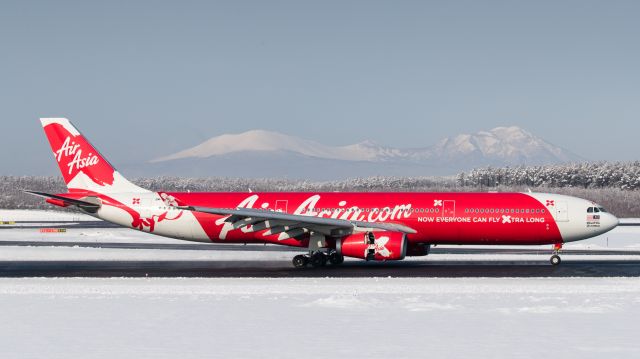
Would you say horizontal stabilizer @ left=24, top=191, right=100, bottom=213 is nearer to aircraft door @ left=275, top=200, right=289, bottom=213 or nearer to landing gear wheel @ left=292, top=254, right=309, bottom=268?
aircraft door @ left=275, top=200, right=289, bottom=213

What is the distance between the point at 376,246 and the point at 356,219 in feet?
9.59

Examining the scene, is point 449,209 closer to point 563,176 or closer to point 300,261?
point 300,261

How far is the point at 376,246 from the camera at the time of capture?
1268 inches

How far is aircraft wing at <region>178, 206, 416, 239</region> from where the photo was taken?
33.0 m

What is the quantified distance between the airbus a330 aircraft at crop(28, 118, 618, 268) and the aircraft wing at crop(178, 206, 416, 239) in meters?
0.05

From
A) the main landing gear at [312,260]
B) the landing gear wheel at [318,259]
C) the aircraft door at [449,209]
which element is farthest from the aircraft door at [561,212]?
the landing gear wheel at [318,259]

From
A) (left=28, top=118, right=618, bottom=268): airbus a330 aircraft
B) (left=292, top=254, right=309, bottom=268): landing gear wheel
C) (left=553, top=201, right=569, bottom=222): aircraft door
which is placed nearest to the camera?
(left=28, top=118, right=618, bottom=268): airbus a330 aircraft

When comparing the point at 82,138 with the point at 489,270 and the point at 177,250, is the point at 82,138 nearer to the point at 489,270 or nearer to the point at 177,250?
the point at 177,250
